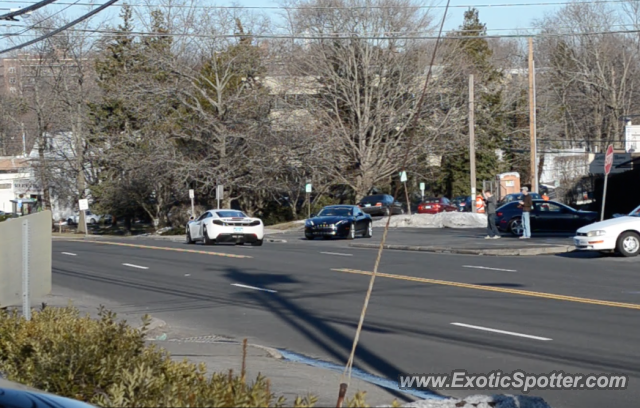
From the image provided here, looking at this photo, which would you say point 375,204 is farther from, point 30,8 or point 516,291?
point 516,291

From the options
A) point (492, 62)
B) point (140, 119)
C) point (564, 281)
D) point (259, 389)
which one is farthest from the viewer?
point (492, 62)

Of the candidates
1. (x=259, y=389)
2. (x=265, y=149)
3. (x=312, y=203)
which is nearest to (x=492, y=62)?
(x=312, y=203)

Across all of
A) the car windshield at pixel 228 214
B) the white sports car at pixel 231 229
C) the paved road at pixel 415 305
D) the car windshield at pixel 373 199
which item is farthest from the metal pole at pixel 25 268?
the car windshield at pixel 373 199

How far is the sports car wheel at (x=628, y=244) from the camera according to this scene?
2152 cm

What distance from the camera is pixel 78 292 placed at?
17922mm

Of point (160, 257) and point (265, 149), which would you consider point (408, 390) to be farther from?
point (265, 149)

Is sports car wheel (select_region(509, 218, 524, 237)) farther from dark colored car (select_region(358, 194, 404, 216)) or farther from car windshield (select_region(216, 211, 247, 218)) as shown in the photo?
dark colored car (select_region(358, 194, 404, 216))

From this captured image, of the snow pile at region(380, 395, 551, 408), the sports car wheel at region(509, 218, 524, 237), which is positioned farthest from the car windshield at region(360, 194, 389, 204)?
the snow pile at region(380, 395, 551, 408)

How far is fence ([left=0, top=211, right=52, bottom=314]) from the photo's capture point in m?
8.38

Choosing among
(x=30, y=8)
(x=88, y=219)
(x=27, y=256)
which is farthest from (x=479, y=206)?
(x=88, y=219)

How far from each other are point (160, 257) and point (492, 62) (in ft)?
181

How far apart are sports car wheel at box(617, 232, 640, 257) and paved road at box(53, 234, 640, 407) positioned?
0.37m

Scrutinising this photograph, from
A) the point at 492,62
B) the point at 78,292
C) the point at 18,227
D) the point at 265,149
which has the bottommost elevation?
the point at 78,292

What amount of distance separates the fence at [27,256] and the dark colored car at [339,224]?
2505 centimetres
